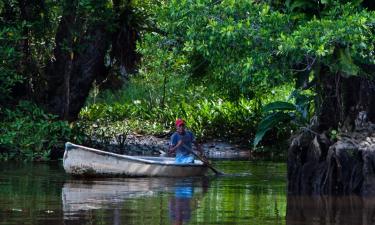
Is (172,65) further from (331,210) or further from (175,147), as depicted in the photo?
(331,210)

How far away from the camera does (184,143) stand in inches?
826

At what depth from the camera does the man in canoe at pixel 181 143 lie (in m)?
20.8

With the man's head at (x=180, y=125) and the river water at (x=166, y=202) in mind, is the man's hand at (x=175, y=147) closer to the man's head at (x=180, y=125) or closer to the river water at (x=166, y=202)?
the man's head at (x=180, y=125)

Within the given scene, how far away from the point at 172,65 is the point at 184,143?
10.8ft

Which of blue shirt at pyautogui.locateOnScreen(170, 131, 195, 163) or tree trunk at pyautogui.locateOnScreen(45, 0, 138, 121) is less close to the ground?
tree trunk at pyautogui.locateOnScreen(45, 0, 138, 121)

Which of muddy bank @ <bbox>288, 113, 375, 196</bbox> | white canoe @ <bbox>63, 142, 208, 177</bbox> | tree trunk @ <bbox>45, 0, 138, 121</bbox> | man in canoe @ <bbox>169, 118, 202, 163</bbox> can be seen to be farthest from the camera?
tree trunk @ <bbox>45, 0, 138, 121</bbox>

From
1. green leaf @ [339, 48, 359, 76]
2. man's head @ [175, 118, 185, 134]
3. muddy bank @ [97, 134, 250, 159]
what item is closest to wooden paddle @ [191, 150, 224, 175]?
man's head @ [175, 118, 185, 134]

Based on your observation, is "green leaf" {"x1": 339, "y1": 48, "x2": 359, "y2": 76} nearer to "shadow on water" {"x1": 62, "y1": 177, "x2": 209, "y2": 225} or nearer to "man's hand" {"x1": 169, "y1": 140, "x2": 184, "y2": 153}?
"shadow on water" {"x1": 62, "y1": 177, "x2": 209, "y2": 225}

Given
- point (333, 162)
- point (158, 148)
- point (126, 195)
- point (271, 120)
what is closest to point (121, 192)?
point (126, 195)

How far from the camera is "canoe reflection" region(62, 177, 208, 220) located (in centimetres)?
1425

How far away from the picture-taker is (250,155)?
94.8ft

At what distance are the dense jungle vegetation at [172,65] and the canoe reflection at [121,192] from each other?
1938 millimetres

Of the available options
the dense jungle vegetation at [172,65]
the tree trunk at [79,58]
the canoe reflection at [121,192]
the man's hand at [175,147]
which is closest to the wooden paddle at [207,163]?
the canoe reflection at [121,192]

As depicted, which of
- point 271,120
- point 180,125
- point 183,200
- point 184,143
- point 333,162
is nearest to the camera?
point 183,200
